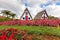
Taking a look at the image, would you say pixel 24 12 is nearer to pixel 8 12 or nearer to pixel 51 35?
pixel 8 12

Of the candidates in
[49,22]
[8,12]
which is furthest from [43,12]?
[49,22]

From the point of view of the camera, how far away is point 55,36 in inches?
411

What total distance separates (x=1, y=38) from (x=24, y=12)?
1637 cm

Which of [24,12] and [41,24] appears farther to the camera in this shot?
[24,12]

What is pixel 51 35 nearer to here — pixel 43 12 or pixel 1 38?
pixel 1 38

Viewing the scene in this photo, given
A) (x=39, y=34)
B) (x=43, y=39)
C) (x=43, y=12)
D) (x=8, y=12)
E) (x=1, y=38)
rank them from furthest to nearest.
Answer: (x=8, y=12) < (x=43, y=12) < (x=39, y=34) < (x=43, y=39) < (x=1, y=38)

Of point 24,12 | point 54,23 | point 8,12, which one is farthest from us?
point 8,12

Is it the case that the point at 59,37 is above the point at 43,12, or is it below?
below

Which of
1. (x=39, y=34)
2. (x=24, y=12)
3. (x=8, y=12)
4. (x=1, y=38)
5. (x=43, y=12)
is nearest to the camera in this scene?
(x=1, y=38)

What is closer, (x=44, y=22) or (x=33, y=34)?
(x=33, y=34)

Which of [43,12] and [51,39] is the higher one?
[43,12]

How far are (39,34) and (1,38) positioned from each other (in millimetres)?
6151

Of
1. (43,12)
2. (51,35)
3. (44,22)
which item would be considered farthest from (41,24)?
(43,12)

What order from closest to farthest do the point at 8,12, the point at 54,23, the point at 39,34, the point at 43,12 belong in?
the point at 39,34 → the point at 54,23 → the point at 43,12 → the point at 8,12
